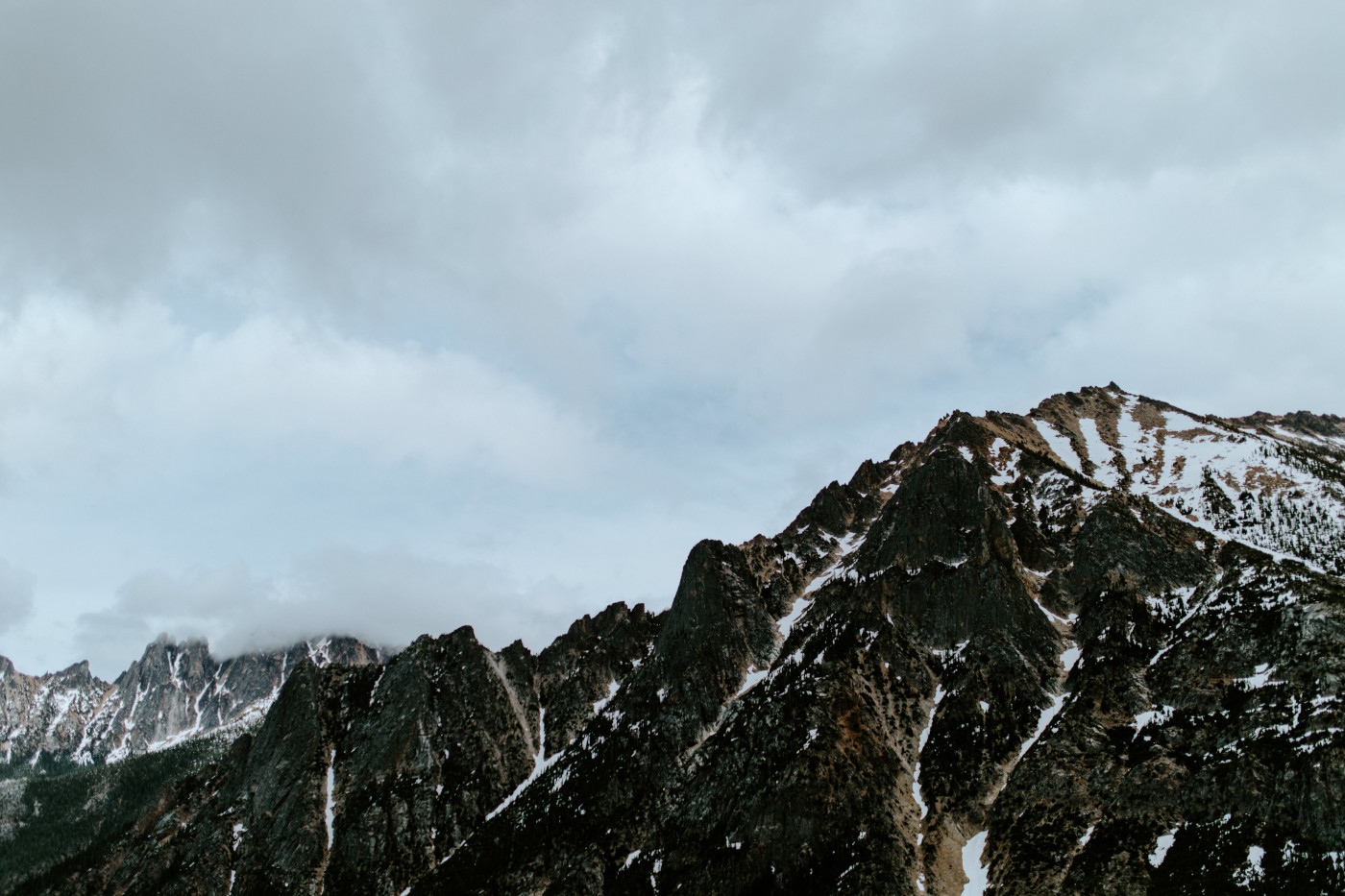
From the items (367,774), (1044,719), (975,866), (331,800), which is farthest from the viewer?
(367,774)

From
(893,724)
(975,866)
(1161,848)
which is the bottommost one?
(975,866)

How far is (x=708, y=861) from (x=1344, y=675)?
209 ft

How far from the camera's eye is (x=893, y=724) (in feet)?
285

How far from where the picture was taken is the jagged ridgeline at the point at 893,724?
6181 centimetres

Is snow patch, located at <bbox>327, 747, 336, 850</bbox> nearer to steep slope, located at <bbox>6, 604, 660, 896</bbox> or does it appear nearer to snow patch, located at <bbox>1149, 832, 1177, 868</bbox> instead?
steep slope, located at <bbox>6, 604, 660, 896</bbox>

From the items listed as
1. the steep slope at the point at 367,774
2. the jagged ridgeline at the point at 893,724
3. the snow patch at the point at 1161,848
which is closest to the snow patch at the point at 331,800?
the steep slope at the point at 367,774

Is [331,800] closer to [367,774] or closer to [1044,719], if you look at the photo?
[367,774]

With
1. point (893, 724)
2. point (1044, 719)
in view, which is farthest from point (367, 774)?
point (1044, 719)

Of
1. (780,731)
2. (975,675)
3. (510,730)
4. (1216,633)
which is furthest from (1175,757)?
(510,730)

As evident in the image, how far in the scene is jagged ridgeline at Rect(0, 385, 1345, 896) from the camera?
61.8m

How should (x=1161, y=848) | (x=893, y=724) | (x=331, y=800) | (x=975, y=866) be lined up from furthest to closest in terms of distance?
(x=331, y=800) → (x=893, y=724) → (x=975, y=866) → (x=1161, y=848)

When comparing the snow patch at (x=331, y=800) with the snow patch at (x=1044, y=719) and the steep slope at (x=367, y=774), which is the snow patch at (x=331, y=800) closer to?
the steep slope at (x=367, y=774)

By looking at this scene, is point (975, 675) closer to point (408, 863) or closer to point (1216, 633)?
point (1216, 633)

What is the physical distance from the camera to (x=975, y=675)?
295 ft
